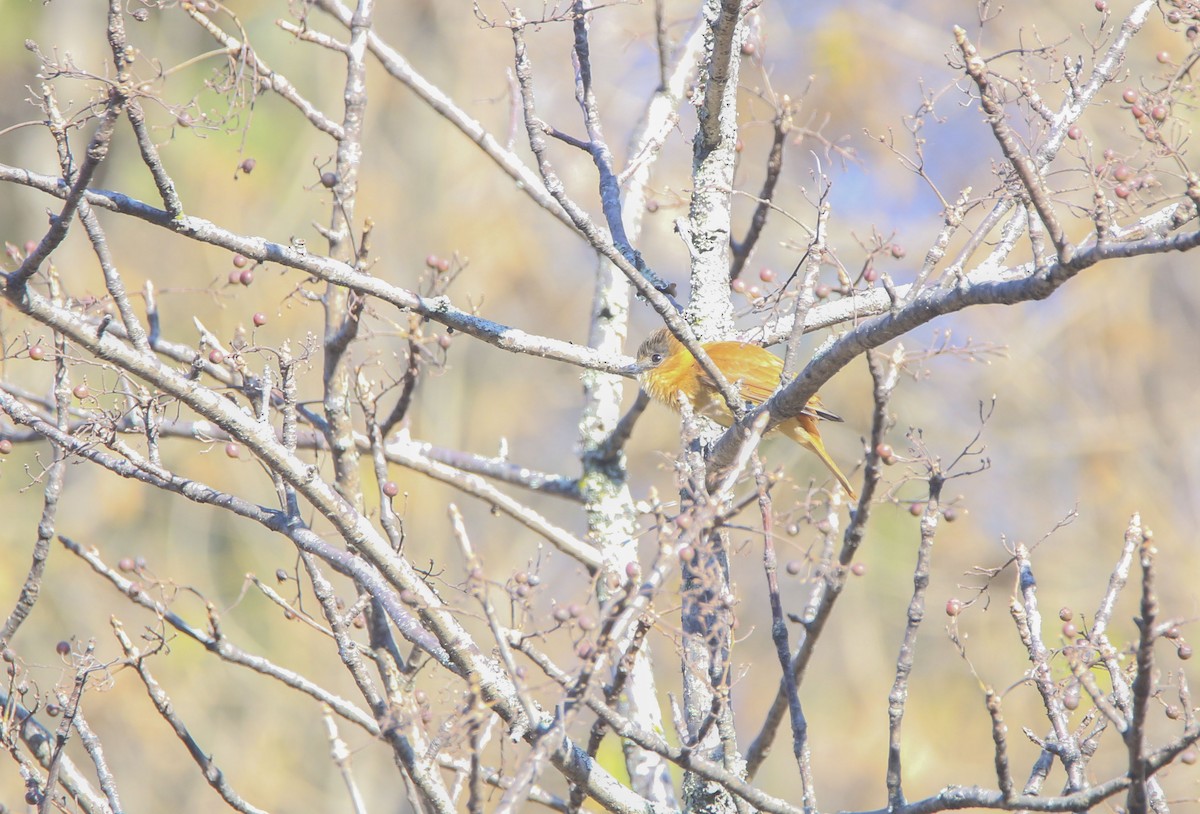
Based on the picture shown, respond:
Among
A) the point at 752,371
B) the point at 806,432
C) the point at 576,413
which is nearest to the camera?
the point at 752,371

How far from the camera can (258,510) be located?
2.28 meters

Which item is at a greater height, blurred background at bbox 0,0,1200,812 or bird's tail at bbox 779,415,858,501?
blurred background at bbox 0,0,1200,812

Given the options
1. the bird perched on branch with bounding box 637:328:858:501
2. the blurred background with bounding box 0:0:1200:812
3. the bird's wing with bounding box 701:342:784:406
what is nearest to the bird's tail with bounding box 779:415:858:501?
the bird perched on branch with bounding box 637:328:858:501

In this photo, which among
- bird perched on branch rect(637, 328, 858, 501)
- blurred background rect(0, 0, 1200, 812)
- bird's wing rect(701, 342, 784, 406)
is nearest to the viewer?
bird's wing rect(701, 342, 784, 406)

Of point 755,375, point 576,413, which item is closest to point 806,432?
point 755,375

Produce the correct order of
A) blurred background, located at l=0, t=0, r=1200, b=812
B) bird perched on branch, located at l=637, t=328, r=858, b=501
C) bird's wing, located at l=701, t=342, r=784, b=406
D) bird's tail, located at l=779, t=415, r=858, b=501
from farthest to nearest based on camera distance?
blurred background, located at l=0, t=0, r=1200, b=812 → bird's tail, located at l=779, t=415, r=858, b=501 → bird perched on branch, located at l=637, t=328, r=858, b=501 → bird's wing, located at l=701, t=342, r=784, b=406

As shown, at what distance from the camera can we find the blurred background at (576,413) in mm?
9172

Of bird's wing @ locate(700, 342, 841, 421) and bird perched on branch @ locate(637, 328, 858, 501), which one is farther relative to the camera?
bird perched on branch @ locate(637, 328, 858, 501)

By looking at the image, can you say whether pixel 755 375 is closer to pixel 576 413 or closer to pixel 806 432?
pixel 806 432

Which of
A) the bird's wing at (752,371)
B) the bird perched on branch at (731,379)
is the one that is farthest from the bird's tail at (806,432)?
the bird's wing at (752,371)

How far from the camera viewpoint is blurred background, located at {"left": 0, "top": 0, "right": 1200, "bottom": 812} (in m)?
9.17

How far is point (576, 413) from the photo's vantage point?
11.4m

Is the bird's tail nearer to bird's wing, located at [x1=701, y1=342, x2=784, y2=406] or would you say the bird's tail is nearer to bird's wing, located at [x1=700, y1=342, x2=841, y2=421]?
bird's wing, located at [x1=700, y1=342, x2=841, y2=421]

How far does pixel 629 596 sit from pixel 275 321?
8.67 meters
